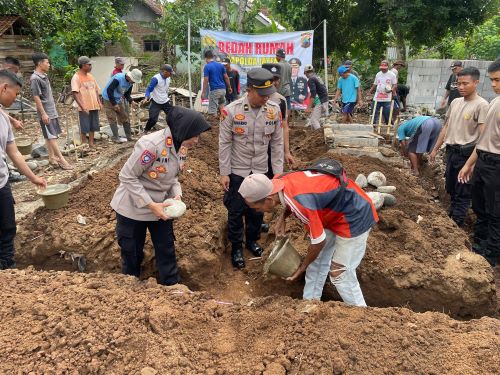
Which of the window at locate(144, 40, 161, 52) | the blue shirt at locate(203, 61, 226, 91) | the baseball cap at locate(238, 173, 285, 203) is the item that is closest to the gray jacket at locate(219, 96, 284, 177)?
the baseball cap at locate(238, 173, 285, 203)

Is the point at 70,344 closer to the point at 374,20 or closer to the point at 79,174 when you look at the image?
the point at 79,174

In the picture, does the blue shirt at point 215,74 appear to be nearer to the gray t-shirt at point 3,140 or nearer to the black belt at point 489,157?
the gray t-shirt at point 3,140

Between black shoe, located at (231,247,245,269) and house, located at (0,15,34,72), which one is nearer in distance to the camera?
black shoe, located at (231,247,245,269)

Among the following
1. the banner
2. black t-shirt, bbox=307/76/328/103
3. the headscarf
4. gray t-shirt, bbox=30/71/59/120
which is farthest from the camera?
the banner

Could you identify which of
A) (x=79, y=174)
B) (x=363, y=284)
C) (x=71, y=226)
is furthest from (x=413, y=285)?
(x=79, y=174)

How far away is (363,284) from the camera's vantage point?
392 centimetres

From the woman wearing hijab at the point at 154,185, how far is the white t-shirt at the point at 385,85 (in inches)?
300

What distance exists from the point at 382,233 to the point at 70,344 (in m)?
3.26

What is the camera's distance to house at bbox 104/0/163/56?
21.9 metres

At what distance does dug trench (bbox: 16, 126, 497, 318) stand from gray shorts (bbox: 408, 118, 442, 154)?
1593 mm

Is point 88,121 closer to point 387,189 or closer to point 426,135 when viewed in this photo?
point 387,189

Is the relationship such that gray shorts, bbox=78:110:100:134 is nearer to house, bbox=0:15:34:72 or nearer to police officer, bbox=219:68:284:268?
police officer, bbox=219:68:284:268

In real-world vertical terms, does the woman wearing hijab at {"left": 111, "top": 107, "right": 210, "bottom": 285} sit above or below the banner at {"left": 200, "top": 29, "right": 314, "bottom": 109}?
below

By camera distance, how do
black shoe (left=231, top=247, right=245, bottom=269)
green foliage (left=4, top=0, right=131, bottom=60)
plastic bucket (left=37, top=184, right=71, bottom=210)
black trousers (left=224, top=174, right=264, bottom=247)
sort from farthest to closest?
green foliage (left=4, top=0, right=131, bottom=60)
plastic bucket (left=37, top=184, right=71, bottom=210)
black shoe (left=231, top=247, right=245, bottom=269)
black trousers (left=224, top=174, right=264, bottom=247)
